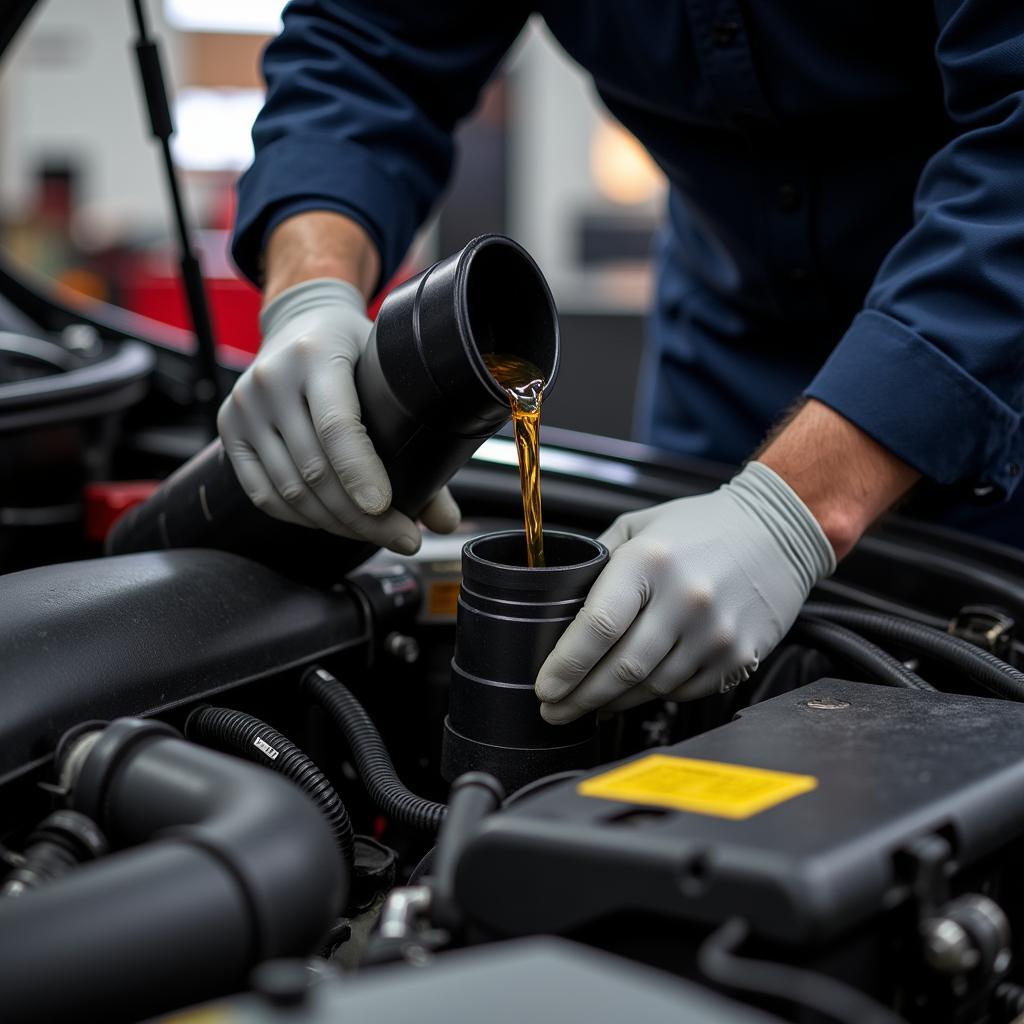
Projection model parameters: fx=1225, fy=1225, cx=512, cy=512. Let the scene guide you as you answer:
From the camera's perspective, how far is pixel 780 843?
46 cm

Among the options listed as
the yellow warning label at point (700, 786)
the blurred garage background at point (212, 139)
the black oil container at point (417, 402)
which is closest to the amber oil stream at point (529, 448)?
the black oil container at point (417, 402)

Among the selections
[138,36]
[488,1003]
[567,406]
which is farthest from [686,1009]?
[567,406]

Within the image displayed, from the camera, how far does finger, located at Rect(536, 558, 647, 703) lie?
715 mm

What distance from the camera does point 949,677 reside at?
0.86m

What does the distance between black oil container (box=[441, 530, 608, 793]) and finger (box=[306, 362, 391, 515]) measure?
4.4 inches

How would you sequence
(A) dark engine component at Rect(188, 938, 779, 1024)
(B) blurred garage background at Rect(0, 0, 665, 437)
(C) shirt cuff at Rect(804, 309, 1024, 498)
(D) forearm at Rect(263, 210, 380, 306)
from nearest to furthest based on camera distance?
(A) dark engine component at Rect(188, 938, 779, 1024) → (C) shirt cuff at Rect(804, 309, 1024, 498) → (D) forearm at Rect(263, 210, 380, 306) → (B) blurred garage background at Rect(0, 0, 665, 437)

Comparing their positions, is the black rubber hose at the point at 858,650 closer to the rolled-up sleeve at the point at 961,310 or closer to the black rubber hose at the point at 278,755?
the rolled-up sleeve at the point at 961,310

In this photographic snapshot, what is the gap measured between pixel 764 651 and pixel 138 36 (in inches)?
31.7

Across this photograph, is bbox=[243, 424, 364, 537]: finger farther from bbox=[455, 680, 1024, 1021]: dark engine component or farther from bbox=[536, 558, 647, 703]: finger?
bbox=[455, 680, 1024, 1021]: dark engine component

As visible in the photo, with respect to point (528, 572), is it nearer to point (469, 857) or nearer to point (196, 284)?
point (469, 857)

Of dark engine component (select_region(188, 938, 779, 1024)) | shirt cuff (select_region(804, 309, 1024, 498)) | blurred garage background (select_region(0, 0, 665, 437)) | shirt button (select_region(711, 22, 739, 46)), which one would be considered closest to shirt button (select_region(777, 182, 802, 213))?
shirt button (select_region(711, 22, 739, 46))

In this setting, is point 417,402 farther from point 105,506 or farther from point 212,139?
point 212,139

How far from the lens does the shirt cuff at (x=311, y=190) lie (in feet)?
3.73

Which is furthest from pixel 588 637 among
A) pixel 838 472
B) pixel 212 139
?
pixel 212 139
